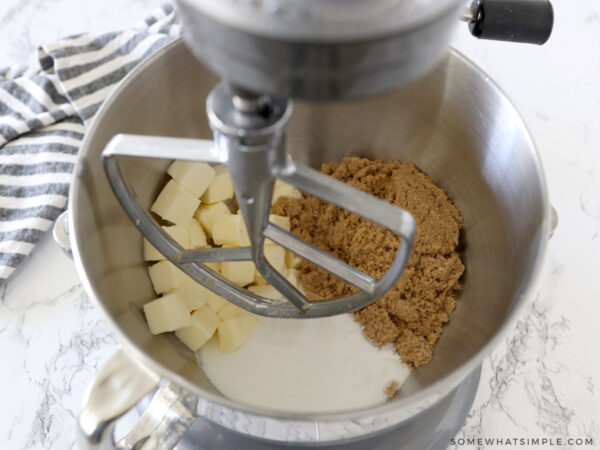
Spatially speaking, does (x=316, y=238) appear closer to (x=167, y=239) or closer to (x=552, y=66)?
(x=167, y=239)

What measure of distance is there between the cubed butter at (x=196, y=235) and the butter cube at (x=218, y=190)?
3 cm

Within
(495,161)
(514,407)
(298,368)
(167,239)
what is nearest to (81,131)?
(167,239)

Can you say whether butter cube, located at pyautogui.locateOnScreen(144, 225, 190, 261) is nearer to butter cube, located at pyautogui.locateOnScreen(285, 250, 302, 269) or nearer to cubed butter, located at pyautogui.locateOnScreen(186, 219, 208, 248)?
cubed butter, located at pyautogui.locateOnScreen(186, 219, 208, 248)

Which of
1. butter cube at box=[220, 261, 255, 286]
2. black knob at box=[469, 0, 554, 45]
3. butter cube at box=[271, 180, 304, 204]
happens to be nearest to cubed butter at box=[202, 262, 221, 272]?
butter cube at box=[220, 261, 255, 286]

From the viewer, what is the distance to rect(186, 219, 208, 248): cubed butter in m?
0.69

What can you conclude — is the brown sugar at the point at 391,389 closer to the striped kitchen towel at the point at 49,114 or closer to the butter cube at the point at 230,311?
the butter cube at the point at 230,311

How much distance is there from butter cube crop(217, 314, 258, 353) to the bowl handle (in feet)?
0.52

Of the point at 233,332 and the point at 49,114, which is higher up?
the point at 49,114

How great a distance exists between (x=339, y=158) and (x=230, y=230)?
19 cm

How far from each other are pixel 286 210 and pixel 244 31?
0.48 metres

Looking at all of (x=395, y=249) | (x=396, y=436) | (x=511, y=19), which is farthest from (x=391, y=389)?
(x=511, y=19)

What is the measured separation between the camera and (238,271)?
683 millimetres

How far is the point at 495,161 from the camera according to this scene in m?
0.64

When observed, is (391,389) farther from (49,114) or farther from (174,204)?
(49,114)
